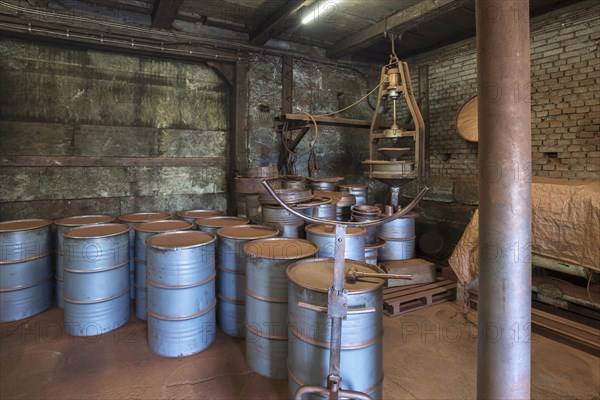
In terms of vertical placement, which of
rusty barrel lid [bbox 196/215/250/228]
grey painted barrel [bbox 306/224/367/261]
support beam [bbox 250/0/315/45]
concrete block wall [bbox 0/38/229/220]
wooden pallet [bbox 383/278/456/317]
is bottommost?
wooden pallet [bbox 383/278/456/317]

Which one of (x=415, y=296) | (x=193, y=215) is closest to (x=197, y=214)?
(x=193, y=215)

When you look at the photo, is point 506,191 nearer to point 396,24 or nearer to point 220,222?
point 220,222

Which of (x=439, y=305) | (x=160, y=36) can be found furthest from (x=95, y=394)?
(x=160, y=36)

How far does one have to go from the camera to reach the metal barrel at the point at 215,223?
3475 mm

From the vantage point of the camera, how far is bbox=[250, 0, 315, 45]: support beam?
425 cm

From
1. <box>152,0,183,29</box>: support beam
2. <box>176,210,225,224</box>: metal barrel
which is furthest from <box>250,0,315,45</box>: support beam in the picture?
<box>176,210,225,224</box>: metal barrel

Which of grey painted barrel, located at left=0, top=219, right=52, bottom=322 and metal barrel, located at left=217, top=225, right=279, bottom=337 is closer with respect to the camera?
metal barrel, located at left=217, top=225, right=279, bottom=337

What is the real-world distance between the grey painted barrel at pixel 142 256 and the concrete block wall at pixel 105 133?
1.59m

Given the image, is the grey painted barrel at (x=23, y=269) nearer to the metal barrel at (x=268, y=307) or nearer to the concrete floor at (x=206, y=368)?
the concrete floor at (x=206, y=368)

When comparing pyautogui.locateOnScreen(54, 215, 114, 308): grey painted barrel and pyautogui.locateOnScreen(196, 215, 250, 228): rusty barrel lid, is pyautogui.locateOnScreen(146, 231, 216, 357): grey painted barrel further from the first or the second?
pyautogui.locateOnScreen(54, 215, 114, 308): grey painted barrel

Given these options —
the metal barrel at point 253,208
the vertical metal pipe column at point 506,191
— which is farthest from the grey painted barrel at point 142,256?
the vertical metal pipe column at point 506,191

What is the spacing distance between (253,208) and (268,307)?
185cm

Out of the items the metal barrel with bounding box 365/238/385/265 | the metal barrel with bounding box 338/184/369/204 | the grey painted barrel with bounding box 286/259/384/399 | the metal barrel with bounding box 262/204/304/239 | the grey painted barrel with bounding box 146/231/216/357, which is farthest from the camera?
the metal barrel with bounding box 338/184/369/204

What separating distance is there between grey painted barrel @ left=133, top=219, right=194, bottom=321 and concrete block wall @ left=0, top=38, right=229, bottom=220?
159 cm
